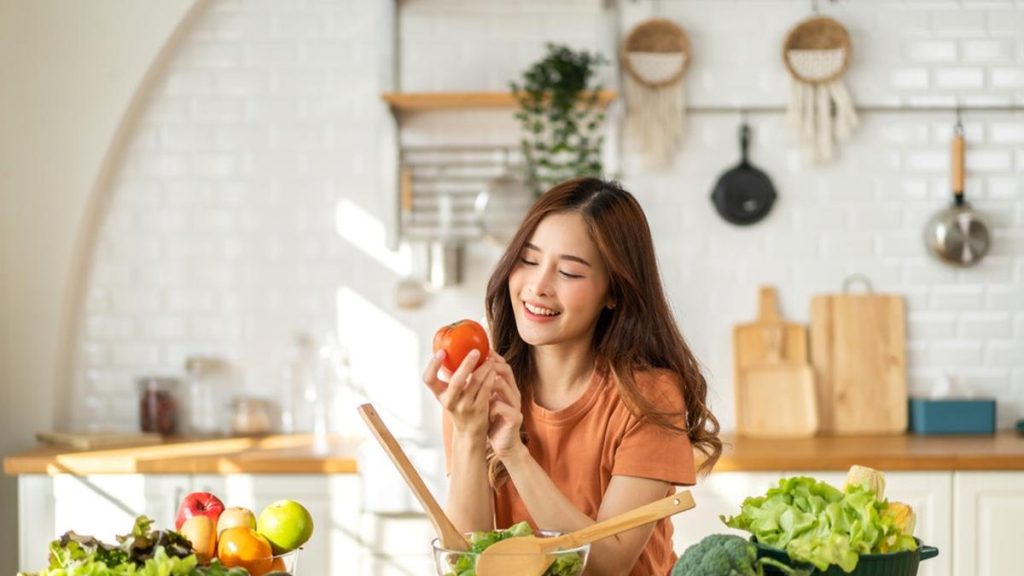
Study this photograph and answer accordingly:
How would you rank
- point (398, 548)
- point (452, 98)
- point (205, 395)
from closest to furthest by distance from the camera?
point (398, 548) → point (452, 98) → point (205, 395)

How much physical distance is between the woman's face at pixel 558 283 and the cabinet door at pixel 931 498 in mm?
1814

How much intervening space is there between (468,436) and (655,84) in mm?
2482

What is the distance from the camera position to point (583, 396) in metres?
2.21

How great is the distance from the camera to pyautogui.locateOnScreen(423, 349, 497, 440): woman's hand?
6.46ft

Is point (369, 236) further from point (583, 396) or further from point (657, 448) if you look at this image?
point (657, 448)

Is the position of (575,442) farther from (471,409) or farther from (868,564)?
(868,564)

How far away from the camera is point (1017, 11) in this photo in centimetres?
433

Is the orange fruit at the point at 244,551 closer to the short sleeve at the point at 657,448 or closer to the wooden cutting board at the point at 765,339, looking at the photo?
the short sleeve at the point at 657,448

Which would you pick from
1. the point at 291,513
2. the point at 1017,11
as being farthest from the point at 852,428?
the point at 291,513

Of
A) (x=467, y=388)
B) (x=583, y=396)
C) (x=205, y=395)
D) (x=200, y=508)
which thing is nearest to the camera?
(x=200, y=508)

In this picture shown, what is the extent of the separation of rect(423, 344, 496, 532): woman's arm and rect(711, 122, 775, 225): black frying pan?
2.29m

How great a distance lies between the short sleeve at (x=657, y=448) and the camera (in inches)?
82.0

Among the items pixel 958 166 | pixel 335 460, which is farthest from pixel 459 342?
pixel 958 166

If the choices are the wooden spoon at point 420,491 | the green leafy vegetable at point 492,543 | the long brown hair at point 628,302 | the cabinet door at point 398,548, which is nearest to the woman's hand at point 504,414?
the long brown hair at point 628,302
